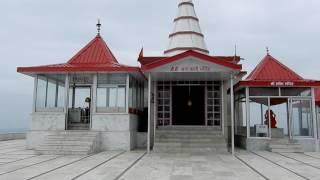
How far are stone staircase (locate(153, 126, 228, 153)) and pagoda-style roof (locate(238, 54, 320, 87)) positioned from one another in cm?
285

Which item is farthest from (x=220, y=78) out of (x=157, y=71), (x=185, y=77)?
(x=157, y=71)

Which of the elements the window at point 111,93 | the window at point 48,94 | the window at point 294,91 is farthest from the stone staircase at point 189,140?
the window at point 48,94

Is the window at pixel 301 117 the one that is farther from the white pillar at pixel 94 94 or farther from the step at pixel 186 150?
the white pillar at pixel 94 94

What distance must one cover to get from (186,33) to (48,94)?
846 centimetres

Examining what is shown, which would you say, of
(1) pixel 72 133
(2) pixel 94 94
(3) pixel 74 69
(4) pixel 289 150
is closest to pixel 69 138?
(1) pixel 72 133

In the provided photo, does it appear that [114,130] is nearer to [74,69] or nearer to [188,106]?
[74,69]

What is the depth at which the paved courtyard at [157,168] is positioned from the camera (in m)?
8.33

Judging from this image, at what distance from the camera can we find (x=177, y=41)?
19016 mm

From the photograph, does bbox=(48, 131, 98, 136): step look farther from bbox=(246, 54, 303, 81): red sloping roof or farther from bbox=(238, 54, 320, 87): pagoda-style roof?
bbox=(246, 54, 303, 81): red sloping roof

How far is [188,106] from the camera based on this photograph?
56.5ft

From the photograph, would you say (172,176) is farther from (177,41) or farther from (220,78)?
(177,41)

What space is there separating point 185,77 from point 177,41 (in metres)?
4.22

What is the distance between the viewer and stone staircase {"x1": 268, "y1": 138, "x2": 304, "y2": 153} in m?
14.4

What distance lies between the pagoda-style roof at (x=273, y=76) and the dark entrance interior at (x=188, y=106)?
2.65m
